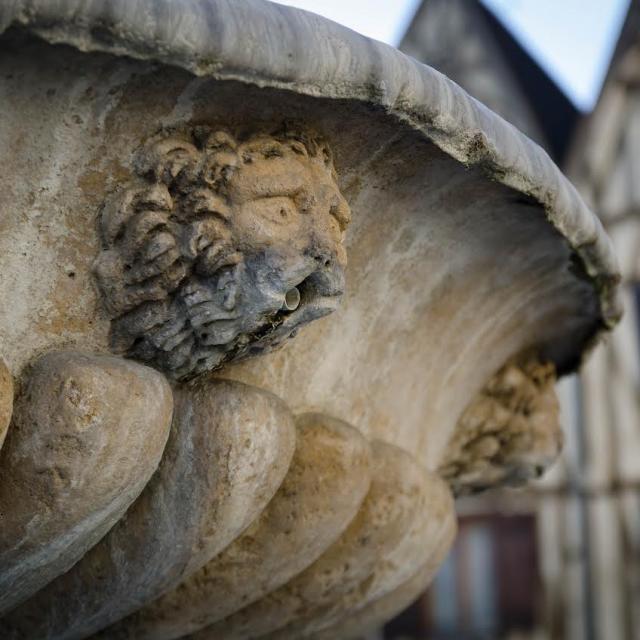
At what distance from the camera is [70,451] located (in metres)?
1.37

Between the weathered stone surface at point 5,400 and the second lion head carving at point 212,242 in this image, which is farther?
the second lion head carving at point 212,242

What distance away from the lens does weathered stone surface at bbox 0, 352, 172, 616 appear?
137 centimetres

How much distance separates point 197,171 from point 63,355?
28 centimetres

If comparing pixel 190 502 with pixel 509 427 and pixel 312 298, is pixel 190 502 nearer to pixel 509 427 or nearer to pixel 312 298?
pixel 312 298

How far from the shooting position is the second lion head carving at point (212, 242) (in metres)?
1.43

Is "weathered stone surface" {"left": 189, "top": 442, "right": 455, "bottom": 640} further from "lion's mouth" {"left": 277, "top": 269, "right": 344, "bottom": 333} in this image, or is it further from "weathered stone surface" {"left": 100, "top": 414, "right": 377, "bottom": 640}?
"lion's mouth" {"left": 277, "top": 269, "right": 344, "bottom": 333}

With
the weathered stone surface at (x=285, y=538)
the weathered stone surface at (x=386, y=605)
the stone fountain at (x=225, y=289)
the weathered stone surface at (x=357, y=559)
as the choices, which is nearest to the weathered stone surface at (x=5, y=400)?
the stone fountain at (x=225, y=289)

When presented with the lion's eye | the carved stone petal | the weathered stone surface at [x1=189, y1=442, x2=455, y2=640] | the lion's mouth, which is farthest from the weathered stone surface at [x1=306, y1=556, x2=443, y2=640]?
the lion's eye

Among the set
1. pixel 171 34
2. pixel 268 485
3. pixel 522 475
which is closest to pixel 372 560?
pixel 268 485

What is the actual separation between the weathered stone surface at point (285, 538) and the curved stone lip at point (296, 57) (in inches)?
18.9

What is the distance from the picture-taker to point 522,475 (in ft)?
7.64

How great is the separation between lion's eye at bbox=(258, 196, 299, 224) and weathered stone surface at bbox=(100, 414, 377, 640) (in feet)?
1.36

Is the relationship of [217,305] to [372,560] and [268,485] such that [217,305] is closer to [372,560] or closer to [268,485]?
[268,485]

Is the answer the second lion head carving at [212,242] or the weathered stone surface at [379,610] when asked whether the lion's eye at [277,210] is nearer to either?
the second lion head carving at [212,242]
